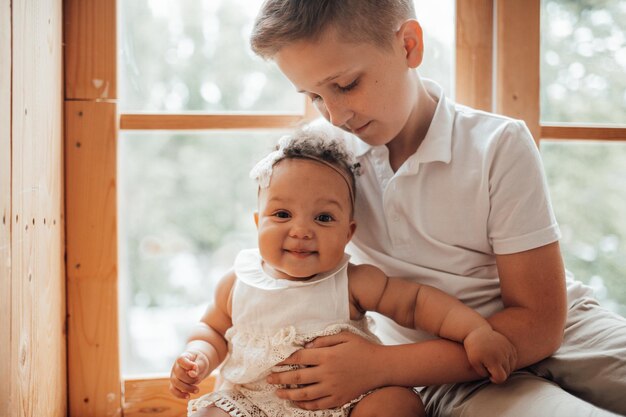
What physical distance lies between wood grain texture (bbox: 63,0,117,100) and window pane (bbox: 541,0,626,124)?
1.12 meters

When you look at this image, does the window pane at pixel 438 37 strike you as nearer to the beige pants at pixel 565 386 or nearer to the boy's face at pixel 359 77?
the boy's face at pixel 359 77

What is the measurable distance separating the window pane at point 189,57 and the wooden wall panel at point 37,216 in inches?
7.6

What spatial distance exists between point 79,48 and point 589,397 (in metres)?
1.30

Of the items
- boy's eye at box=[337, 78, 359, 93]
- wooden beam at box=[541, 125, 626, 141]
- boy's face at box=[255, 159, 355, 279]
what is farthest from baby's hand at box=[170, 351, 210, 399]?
wooden beam at box=[541, 125, 626, 141]

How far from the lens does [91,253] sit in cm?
134

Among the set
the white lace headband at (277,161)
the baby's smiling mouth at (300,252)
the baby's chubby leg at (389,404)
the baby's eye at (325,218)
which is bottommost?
the baby's chubby leg at (389,404)

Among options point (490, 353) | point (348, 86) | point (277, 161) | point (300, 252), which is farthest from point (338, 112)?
point (490, 353)

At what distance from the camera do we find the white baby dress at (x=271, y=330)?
3.35 ft

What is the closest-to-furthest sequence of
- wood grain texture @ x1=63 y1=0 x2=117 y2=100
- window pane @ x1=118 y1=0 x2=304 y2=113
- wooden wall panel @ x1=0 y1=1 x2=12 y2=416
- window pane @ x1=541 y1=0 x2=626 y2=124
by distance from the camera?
1. wooden wall panel @ x1=0 y1=1 x2=12 y2=416
2. wood grain texture @ x1=63 y1=0 x2=117 y2=100
3. window pane @ x1=118 y1=0 x2=304 y2=113
4. window pane @ x1=541 y1=0 x2=626 y2=124

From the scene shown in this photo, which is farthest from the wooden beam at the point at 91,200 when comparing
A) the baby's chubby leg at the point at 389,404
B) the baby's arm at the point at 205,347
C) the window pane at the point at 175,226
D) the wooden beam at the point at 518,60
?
the wooden beam at the point at 518,60

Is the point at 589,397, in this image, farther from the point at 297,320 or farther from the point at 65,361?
the point at 65,361

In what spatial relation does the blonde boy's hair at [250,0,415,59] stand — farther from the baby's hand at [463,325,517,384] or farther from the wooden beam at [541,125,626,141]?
the wooden beam at [541,125,626,141]

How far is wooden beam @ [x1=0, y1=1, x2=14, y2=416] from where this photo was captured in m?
0.85

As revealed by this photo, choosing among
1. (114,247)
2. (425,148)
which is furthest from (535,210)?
(114,247)
